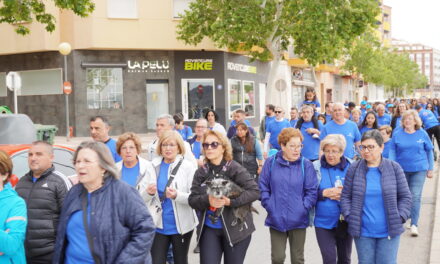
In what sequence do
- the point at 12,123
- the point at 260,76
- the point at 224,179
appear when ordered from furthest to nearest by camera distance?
the point at 260,76
the point at 12,123
the point at 224,179

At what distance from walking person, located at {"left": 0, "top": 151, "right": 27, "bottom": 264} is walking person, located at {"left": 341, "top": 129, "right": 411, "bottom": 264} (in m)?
2.75

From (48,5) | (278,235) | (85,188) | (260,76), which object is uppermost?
(48,5)

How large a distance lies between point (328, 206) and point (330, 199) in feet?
0.22

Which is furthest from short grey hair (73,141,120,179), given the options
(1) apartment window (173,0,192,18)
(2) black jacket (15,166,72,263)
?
(1) apartment window (173,0,192,18)

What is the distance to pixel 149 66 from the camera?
100 feet

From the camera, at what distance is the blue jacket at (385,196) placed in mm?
5094

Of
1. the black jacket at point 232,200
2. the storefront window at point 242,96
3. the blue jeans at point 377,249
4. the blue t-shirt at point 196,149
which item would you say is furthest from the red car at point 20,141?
the storefront window at point 242,96

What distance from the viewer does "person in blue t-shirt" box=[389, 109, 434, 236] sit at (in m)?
8.42

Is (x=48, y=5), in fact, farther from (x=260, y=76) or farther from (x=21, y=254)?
(x=21, y=254)

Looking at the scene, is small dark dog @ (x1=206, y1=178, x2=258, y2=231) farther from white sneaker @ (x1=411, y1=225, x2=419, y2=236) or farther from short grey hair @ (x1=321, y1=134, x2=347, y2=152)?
white sneaker @ (x1=411, y1=225, x2=419, y2=236)

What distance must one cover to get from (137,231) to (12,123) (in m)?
6.24

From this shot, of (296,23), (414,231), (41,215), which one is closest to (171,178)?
(41,215)

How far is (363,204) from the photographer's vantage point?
5176 millimetres

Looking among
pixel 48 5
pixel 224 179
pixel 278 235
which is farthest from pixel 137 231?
pixel 48 5
